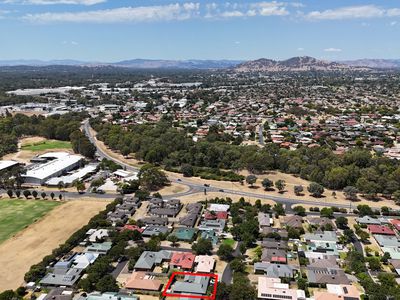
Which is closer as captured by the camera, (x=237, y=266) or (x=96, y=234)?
(x=237, y=266)

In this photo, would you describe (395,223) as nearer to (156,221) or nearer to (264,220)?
(264,220)

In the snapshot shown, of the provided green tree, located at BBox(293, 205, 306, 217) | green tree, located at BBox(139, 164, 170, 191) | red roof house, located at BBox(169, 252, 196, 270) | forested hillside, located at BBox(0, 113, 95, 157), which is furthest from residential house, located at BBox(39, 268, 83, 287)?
forested hillside, located at BBox(0, 113, 95, 157)

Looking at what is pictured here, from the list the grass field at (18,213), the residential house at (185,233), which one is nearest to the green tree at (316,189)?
the residential house at (185,233)

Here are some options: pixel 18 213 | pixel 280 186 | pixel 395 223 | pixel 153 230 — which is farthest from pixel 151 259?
pixel 395 223

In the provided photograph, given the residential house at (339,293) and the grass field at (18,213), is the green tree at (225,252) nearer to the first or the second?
the residential house at (339,293)

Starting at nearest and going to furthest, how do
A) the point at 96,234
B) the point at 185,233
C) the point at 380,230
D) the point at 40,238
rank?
the point at 96,234
the point at 185,233
the point at 40,238
the point at 380,230

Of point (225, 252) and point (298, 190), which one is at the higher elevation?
point (225, 252)

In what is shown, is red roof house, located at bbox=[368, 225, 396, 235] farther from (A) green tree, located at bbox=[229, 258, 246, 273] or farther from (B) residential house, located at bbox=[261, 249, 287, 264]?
(A) green tree, located at bbox=[229, 258, 246, 273]
